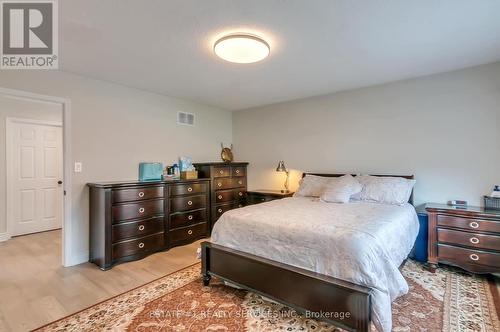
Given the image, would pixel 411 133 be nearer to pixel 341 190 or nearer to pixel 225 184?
pixel 341 190

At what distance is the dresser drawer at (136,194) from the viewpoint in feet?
10.0

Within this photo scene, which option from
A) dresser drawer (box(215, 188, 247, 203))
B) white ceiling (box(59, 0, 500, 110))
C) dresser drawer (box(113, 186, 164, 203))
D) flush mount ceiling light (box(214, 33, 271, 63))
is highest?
white ceiling (box(59, 0, 500, 110))

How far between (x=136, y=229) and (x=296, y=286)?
7.49 feet

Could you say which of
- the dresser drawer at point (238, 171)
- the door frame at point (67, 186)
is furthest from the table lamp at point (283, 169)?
the door frame at point (67, 186)

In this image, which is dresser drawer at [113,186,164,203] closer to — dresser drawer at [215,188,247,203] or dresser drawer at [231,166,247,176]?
dresser drawer at [215,188,247,203]

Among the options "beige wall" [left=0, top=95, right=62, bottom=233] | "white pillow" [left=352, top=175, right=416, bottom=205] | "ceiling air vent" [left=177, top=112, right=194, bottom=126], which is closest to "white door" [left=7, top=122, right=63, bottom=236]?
"beige wall" [left=0, top=95, right=62, bottom=233]

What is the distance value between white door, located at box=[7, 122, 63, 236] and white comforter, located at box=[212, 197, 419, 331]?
4.12 metres

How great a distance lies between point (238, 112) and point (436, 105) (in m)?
3.37

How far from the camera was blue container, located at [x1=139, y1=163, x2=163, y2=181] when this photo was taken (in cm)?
364

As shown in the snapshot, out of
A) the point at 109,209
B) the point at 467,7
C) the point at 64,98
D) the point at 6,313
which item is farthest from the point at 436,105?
the point at 6,313

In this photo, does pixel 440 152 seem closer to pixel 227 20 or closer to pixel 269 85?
pixel 269 85

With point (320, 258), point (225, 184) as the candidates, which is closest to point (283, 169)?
point (225, 184)

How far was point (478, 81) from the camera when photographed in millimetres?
2912

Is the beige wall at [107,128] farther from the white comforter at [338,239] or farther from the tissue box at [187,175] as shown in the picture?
the white comforter at [338,239]
